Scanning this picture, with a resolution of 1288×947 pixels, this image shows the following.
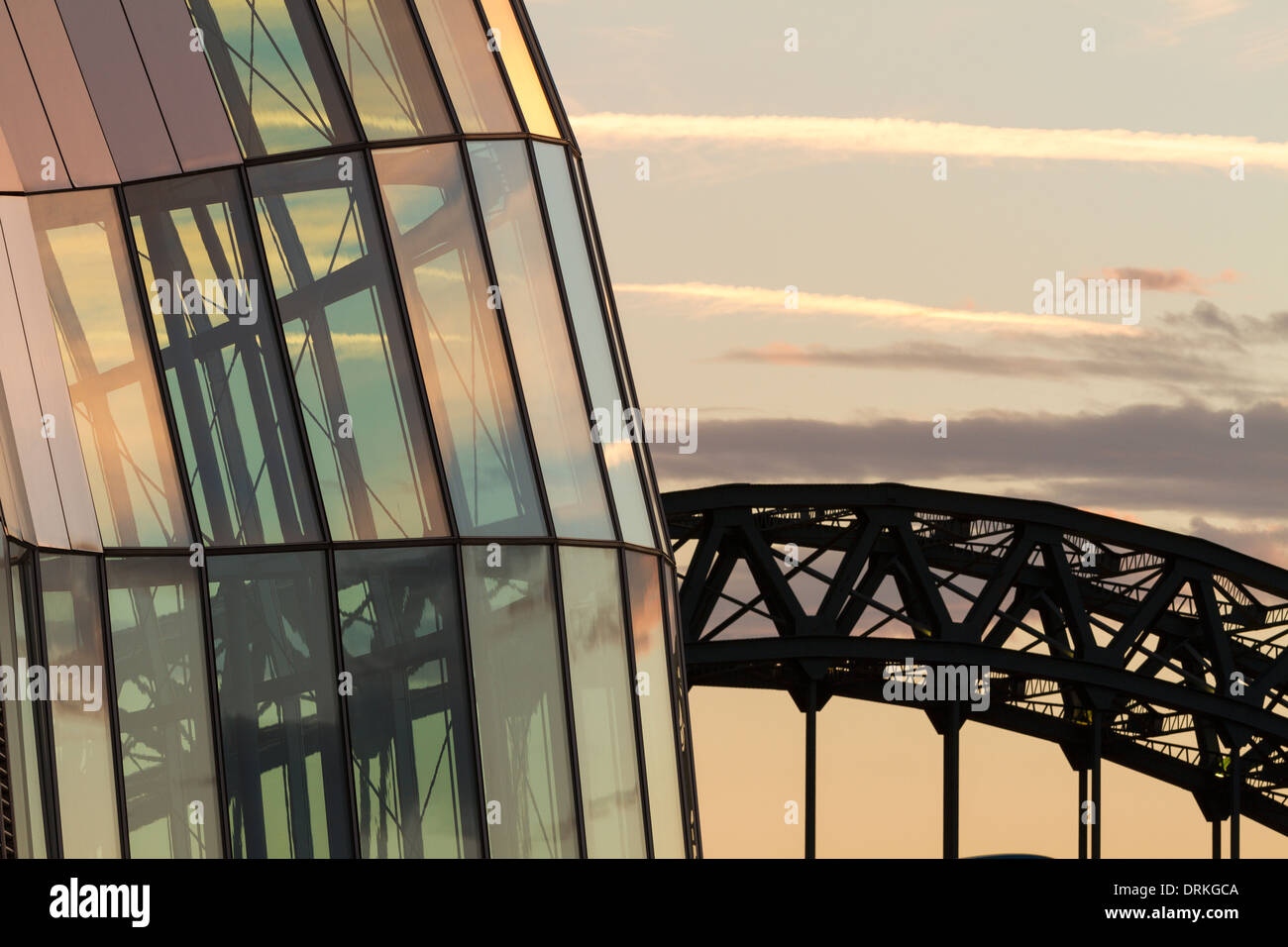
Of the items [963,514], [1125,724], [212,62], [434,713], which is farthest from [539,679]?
[1125,724]

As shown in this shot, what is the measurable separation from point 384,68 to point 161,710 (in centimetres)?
664

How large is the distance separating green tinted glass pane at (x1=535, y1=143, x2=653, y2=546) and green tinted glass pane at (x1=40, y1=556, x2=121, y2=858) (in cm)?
582

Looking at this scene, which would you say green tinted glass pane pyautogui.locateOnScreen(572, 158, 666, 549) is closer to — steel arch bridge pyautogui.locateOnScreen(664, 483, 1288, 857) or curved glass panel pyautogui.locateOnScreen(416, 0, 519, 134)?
curved glass panel pyautogui.locateOnScreen(416, 0, 519, 134)

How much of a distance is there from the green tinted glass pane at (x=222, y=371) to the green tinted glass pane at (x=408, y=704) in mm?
840

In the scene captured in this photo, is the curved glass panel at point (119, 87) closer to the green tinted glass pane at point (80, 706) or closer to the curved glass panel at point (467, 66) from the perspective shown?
the curved glass panel at point (467, 66)

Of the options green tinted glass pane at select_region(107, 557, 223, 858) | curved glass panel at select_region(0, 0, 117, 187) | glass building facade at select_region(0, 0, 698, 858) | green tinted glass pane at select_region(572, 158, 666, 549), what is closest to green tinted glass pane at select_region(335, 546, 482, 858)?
glass building facade at select_region(0, 0, 698, 858)

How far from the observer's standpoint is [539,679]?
56.1ft

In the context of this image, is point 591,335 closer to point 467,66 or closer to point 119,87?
point 467,66

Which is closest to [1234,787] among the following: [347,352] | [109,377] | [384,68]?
[384,68]

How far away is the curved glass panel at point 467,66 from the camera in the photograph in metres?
18.0

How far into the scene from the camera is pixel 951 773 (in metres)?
45.5

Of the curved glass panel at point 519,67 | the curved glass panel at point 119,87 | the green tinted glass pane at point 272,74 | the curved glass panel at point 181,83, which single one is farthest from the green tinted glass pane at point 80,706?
the curved glass panel at point 519,67
